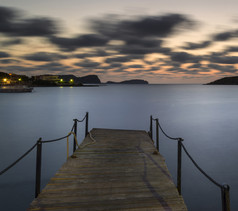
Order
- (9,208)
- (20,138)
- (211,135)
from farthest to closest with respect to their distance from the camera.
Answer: (211,135) < (20,138) < (9,208)

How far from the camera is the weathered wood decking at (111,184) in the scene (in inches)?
175

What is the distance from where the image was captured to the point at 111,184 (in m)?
5.40

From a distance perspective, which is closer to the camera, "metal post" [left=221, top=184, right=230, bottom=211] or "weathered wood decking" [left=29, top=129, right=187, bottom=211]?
"metal post" [left=221, top=184, right=230, bottom=211]

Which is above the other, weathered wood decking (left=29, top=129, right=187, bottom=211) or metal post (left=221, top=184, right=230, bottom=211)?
metal post (left=221, top=184, right=230, bottom=211)

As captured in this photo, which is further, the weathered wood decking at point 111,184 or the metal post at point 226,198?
the weathered wood decking at point 111,184

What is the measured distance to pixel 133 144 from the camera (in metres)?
9.62

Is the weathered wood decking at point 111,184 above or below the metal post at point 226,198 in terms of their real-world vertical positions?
below

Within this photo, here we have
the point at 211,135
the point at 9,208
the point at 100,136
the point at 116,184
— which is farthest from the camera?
the point at 211,135

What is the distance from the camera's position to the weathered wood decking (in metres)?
4.45

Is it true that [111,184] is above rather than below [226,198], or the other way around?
below

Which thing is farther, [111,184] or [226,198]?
[111,184]

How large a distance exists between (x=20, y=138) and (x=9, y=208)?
10879 mm

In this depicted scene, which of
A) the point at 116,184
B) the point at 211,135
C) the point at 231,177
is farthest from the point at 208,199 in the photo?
the point at 211,135

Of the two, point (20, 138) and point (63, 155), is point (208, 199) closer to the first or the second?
point (63, 155)
